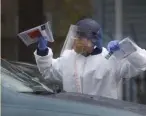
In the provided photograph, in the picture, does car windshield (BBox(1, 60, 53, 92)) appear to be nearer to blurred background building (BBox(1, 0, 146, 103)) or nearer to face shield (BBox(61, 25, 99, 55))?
face shield (BBox(61, 25, 99, 55))

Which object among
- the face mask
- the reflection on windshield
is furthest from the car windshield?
the face mask

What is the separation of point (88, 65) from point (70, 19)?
498 centimetres

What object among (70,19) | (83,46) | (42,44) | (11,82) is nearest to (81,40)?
(83,46)

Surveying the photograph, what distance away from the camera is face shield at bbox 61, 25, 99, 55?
5.01 m

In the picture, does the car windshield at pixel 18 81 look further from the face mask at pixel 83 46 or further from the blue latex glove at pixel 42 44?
the face mask at pixel 83 46

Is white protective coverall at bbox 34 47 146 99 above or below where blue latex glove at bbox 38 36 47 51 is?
below

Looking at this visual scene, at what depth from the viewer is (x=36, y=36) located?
198 inches

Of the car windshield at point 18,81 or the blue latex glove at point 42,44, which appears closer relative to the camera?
the car windshield at point 18,81

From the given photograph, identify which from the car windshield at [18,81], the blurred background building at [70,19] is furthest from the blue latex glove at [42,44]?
the blurred background building at [70,19]

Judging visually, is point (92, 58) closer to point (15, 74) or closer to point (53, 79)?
point (53, 79)

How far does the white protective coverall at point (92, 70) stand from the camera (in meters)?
4.96

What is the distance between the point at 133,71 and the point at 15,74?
1.22 metres

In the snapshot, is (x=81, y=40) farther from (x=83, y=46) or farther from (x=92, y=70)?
(x=92, y=70)

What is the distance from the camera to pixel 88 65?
Answer: 5012 mm
